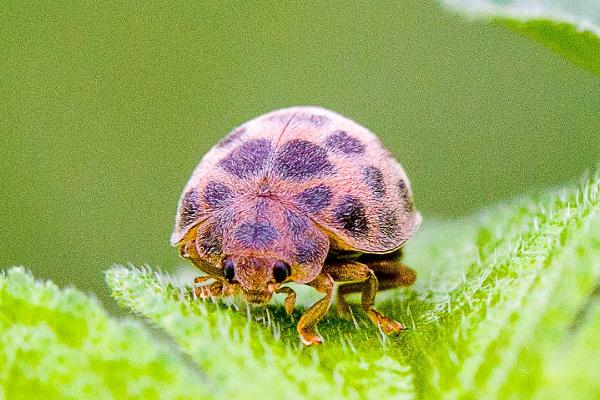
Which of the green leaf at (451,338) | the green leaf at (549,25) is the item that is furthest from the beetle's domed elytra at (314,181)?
the green leaf at (549,25)

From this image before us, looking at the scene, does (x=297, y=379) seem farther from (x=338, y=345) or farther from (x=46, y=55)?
(x=46, y=55)

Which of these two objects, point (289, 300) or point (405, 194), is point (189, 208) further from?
point (405, 194)

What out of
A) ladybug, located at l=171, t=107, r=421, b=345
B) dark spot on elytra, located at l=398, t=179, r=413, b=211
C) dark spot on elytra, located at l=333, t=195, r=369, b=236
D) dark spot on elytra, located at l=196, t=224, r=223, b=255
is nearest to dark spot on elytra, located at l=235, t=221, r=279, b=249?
ladybug, located at l=171, t=107, r=421, b=345

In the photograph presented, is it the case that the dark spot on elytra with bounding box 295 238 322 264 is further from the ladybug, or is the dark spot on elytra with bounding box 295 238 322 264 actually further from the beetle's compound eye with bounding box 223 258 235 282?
the beetle's compound eye with bounding box 223 258 235 282

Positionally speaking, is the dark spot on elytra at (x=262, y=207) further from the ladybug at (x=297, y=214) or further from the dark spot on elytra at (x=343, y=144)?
the dark spot on elytra at (x=343, y=144)

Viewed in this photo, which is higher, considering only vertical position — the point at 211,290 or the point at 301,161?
the point at 301,161

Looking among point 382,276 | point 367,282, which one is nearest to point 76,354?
point 367,282
